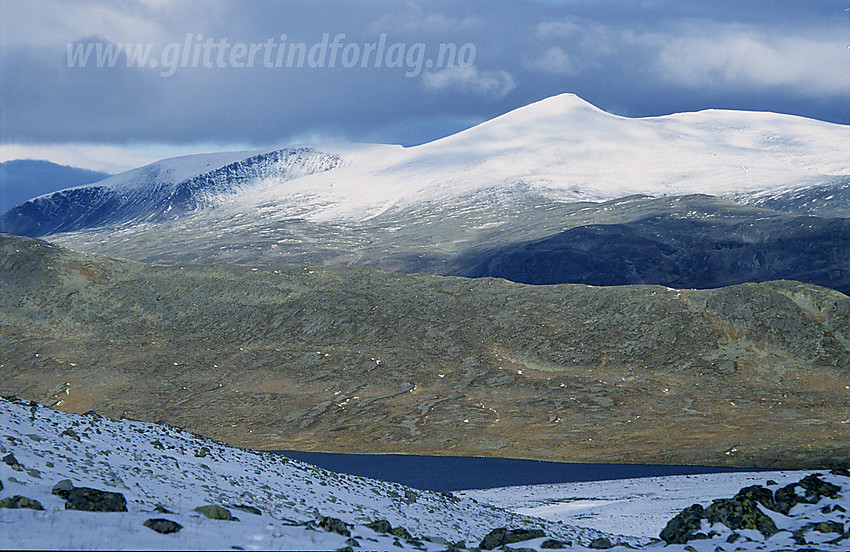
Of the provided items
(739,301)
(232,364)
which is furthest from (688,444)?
(232,364)

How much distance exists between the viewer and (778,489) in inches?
981

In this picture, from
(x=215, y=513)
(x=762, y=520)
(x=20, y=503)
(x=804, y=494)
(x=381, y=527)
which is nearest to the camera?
(x=20, y=503)

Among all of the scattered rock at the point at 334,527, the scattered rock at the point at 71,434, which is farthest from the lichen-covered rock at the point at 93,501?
the scattered rock at the point at 71,434

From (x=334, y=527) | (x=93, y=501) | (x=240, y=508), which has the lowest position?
(x=240, y=508)

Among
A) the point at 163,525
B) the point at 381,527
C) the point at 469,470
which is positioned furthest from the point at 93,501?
the point at 469,470

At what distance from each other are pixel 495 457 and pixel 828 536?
42092mm

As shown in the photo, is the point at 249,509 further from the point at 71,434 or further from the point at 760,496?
the point at 760,496

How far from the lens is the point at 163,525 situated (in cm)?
1427

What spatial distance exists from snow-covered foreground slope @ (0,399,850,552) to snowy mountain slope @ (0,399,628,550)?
6cm

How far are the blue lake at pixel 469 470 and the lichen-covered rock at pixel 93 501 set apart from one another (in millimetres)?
37524

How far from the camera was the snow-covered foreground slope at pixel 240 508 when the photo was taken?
1444 cm

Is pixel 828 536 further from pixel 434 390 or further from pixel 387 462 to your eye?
pixel 434 390

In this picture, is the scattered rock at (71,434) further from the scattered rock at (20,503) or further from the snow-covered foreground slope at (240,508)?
the scattered rock at (20,503)

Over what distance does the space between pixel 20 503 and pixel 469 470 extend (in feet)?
151
